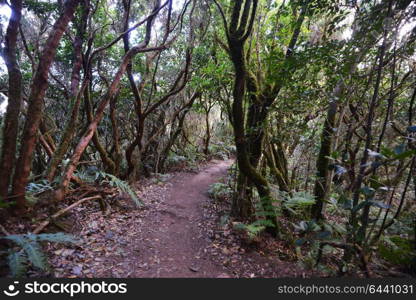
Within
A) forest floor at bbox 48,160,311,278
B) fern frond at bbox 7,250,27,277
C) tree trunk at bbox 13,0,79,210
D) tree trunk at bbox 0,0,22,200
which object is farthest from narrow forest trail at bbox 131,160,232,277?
tree trunk at bbox 0,0,22,200

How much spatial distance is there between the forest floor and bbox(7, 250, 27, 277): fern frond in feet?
2.10

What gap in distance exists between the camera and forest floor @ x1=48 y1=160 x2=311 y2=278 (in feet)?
10.7

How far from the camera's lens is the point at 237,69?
12.5 ft

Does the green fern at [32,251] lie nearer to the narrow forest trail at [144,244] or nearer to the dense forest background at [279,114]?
the dense forest background at [279,114]

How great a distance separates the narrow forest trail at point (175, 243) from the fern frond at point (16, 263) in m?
1.39

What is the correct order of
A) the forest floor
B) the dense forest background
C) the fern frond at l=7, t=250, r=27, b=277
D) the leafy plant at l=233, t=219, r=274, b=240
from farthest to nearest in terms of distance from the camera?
1. the leafy plant at l=233, t=219, r=274, b=240
2. the forest floor
3. the dense forest background
4. the fern frond at l=7, t=250, r=27, b=277

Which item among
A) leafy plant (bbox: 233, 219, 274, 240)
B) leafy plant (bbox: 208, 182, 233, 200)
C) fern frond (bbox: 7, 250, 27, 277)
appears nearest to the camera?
fern frond (bbox: 7, 250, 27, 277)

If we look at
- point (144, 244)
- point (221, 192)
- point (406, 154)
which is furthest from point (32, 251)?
point (221, 192)

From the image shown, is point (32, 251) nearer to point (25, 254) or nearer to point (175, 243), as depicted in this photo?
point (25, 254)

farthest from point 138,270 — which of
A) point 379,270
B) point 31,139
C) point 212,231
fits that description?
point 379,270

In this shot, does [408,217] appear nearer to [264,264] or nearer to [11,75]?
[264,264]

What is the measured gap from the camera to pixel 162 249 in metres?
3.98

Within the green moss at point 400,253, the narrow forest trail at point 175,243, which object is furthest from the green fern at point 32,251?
the green moss at point 400,253

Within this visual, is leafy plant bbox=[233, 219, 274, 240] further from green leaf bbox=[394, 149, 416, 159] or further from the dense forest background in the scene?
green leaf bbox=[394, 149, 416, 159]
